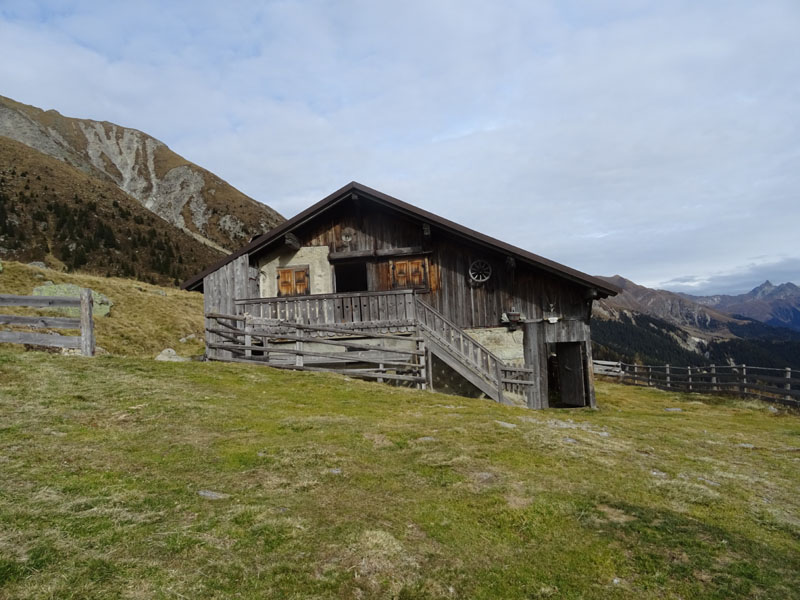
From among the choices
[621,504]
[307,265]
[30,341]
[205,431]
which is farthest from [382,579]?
[307,265]

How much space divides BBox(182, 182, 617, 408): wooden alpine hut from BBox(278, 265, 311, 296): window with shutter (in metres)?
0.04

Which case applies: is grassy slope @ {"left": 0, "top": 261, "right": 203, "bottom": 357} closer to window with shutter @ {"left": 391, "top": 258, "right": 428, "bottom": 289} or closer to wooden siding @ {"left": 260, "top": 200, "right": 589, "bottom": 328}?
wooden siding @ {"left": 260, "top": 200, "right": 589, "bottom": 328}

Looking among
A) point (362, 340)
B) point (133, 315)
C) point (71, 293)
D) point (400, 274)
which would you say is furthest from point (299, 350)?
point (71, 293)

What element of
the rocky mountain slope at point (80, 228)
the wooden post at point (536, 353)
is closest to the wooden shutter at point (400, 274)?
the wooden post at point (536, 353)

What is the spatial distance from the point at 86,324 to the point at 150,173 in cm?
10148

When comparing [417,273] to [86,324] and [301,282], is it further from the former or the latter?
[86,324]

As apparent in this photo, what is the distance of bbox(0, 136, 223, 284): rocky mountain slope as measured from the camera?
42188mm

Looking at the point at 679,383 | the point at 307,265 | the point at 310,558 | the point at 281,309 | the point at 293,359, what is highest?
the point at 307,265

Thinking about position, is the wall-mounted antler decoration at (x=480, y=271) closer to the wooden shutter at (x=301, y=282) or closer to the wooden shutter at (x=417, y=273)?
the wooden shutter at (x=417, y=273)

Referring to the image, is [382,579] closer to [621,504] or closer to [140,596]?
[140,596]

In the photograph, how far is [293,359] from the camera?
Answer: 52.9ft

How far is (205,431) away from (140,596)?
442 cm

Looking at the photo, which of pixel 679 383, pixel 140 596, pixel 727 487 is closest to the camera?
pixel 140 596

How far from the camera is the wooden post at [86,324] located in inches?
466
